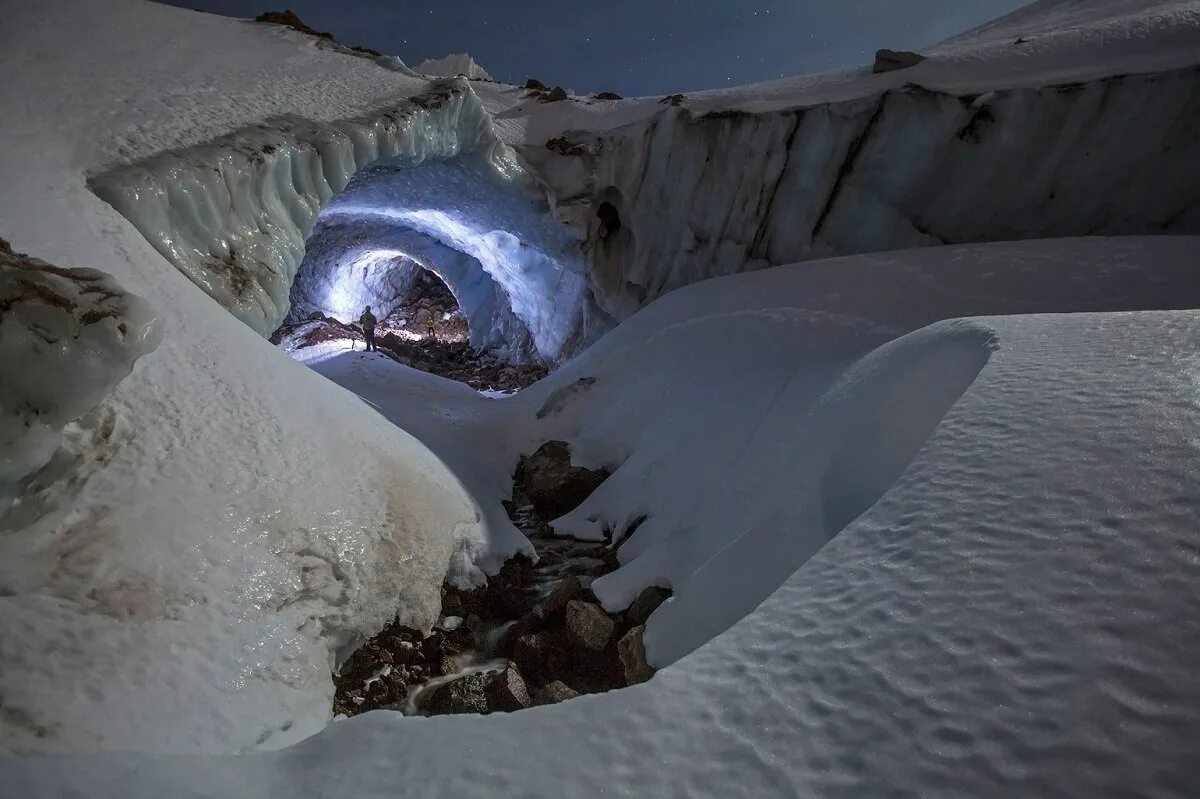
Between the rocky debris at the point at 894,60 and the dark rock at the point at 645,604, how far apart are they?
604 cm

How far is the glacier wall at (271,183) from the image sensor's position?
131 inches

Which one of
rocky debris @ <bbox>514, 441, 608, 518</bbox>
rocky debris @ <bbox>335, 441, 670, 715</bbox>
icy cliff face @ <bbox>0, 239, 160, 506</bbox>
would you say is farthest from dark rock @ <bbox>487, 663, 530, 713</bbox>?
rocky debris @ <bbox>514, 441, 608, 518</bbox>

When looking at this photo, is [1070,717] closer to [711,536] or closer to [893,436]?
[893,436]

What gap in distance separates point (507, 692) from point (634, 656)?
55 centimetres

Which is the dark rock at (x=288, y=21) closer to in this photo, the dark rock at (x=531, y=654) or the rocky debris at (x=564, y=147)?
the rocky debris at (x=564, y=147)

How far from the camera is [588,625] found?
265cm

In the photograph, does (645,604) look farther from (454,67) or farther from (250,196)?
(454,67)

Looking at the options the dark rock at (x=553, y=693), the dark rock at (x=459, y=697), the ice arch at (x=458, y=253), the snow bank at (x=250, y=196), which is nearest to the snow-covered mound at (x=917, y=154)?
the ice arch at (x=458, y=253)

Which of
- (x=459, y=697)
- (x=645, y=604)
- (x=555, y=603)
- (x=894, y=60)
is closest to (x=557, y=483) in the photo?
(x=555, y=603)

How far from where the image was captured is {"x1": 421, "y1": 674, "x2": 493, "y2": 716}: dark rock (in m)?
2.21

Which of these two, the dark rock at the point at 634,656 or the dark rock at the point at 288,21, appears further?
the dark rock at the point at 288,21

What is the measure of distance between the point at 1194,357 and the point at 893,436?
796mm

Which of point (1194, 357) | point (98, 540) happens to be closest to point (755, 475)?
point (1194, 357)

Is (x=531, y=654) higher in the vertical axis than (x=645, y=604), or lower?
lower
